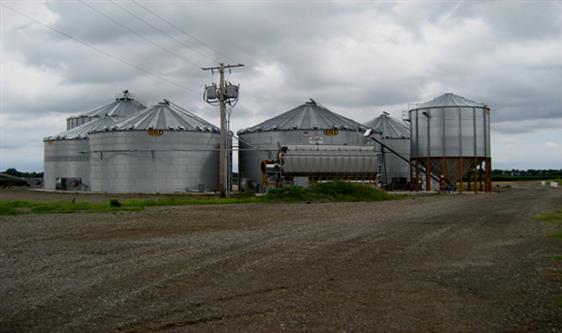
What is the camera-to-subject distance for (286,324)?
7129mm

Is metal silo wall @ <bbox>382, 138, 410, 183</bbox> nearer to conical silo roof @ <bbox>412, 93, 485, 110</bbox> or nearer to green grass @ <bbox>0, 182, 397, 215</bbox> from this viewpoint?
conical silo roof @ <bbox>412, 93, 485, 110</bbox>

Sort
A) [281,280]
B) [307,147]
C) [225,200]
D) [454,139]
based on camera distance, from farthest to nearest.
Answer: [454,139] → [307,147] → [225,200] → [281,280]

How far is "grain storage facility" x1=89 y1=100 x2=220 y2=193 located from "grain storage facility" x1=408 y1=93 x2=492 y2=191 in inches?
790

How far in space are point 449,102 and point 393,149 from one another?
37.6ft

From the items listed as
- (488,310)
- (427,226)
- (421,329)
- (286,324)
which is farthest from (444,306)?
(427,226)

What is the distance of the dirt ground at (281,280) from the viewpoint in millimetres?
7324

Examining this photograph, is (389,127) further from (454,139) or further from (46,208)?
(46,208)

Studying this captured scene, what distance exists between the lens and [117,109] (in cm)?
7175

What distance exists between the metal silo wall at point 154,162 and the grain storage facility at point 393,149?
61.7 ft

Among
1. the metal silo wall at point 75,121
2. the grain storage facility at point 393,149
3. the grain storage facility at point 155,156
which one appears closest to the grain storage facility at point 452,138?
the grain storage facility at point 393,149

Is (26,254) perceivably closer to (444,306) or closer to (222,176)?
(444,306)

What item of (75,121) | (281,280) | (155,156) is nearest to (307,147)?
(155,156)

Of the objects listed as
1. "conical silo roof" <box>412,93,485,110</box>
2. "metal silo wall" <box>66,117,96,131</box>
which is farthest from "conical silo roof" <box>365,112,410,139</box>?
"metal silo wall" <box>66,117,96,131</box>

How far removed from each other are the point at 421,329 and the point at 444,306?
130 cm
